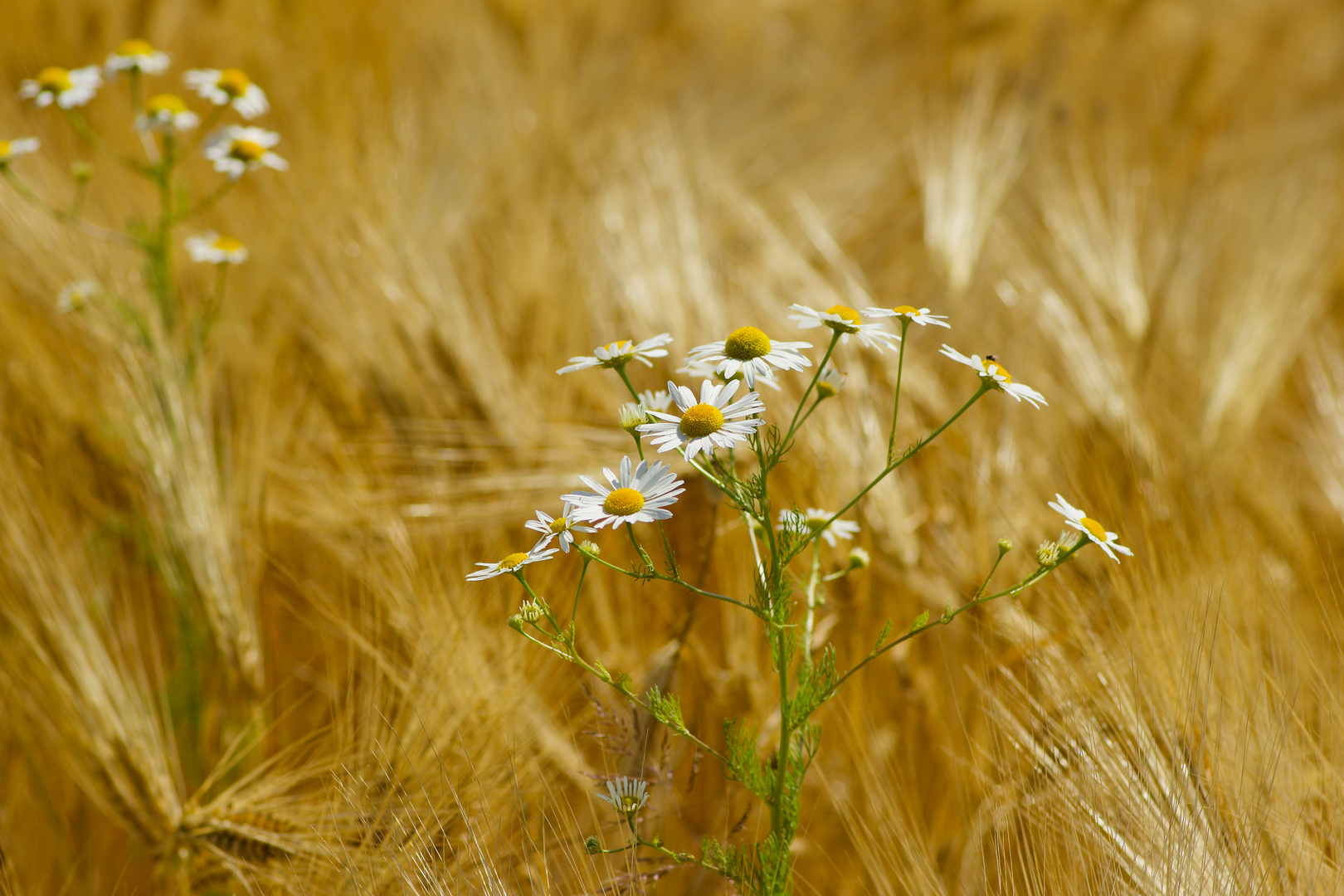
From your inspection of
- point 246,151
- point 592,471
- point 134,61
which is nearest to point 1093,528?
point 592,471

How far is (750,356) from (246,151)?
3.03ft

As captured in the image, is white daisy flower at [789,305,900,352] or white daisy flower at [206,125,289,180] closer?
white daisy flower at [789,305,900,352]

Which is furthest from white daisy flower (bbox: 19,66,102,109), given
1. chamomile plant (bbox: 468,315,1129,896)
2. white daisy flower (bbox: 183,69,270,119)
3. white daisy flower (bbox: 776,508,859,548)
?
white daisy flower (bbox: 776,508,859,548)

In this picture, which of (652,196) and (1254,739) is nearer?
(1254,739)

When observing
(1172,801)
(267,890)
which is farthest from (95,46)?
(1172,801)

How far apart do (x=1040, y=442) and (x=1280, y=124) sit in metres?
2.17

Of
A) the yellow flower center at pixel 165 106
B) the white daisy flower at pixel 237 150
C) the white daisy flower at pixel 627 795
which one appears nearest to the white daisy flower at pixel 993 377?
the white daisy flower at pixel 627 795

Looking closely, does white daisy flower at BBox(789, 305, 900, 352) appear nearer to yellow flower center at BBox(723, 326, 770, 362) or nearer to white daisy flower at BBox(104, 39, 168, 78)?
yellow flower center at BBox(723, 326, 770, 362)

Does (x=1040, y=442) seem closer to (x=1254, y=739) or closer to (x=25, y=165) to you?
(x=1254, y=739)

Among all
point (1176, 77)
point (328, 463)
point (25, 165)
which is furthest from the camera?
point (1176, 77)

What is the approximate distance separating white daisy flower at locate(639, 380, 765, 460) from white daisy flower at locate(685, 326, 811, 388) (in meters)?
0.01

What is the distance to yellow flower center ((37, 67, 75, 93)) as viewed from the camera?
1.17m

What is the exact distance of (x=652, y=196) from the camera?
5.32ft

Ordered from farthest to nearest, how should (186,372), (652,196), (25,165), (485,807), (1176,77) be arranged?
1. (1176,77)
2. (652,196)
3. (25,165)
4. (186,372)
5. (485,807)
